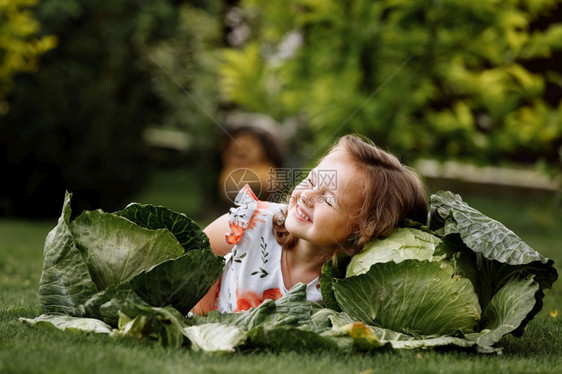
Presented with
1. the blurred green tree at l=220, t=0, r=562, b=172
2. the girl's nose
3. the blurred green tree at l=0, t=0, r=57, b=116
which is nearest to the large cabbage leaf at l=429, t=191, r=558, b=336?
the girl's nose

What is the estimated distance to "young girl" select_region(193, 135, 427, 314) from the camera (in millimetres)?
3291

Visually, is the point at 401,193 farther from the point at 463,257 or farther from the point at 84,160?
the point at 84,160

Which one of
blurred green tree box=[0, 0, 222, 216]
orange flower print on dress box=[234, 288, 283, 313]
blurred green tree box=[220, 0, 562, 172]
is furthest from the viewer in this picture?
blurred green tree box=[0, 0, 222, 216]

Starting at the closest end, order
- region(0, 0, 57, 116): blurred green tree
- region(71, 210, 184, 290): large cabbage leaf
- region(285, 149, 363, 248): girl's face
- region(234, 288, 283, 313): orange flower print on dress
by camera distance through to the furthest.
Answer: region(71, 210, 184, 290): large cabbage leaf → region(285, 149, 363, 248): girl's face → region(234, 288, 283, 313): orange flower print on dress → region(0, 0, 57, 116): blurred green tree

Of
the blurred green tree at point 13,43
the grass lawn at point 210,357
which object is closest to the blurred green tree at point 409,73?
the blurred green tree at point 13,43

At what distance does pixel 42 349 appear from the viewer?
2562 millimetres

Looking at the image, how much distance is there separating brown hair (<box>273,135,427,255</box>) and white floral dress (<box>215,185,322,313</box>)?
14 centimetres

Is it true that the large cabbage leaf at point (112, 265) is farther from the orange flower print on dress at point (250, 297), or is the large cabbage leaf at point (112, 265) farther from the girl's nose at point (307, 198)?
the girl's nose at point (307, 198)

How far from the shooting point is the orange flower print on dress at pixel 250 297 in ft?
11.5

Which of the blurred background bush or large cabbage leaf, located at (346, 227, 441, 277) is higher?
the blurred background bush

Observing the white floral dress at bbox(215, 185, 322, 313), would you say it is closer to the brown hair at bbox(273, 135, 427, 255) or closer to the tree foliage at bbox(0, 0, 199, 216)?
the brown hair at bbox(273, 135, 427, 255)

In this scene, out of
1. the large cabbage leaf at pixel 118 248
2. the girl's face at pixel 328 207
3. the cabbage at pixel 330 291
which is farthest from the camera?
the girl's face at pixel 328 207

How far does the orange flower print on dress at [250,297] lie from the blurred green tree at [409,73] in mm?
5810

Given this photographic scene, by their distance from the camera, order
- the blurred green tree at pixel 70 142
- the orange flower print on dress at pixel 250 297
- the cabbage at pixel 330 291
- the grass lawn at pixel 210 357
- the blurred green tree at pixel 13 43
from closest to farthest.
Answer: the grass lawn at pixel 210 357, the cabbage at pixel 330 291, the orange flower print on dress at pixel 250 297, the blurred green tree at pixel 13 43, the blurred green tree at pixel 70 142
